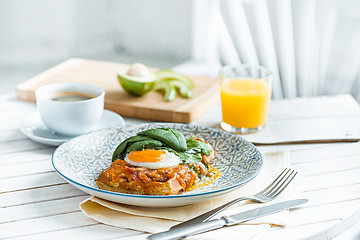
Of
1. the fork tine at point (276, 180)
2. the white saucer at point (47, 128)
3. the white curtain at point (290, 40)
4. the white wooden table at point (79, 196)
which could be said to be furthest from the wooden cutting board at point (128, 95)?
the white curtain at point (290, 40)

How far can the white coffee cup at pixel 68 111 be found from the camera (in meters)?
1.53

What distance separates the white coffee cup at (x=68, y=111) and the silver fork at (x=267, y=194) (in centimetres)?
62

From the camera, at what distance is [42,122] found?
5.57 ft

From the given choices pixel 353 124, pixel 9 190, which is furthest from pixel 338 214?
pixel 9 190

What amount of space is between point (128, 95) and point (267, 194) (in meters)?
0.89

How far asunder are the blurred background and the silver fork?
4.44 ft

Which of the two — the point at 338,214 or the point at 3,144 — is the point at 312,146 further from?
the point at 3,144

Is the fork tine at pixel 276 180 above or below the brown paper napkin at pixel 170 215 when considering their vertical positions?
above

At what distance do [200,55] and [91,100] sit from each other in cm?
162

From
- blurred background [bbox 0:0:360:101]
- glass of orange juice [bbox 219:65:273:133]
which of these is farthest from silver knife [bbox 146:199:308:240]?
blurred background [bbox 0:0:360:101]

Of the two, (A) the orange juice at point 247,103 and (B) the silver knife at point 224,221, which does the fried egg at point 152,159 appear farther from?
(A) the orange juice at point 247,103

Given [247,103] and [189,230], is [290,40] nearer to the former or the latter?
[247,103]

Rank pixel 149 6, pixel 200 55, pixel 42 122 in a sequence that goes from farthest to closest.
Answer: pixel 149 6, pixel 200 55, pixel 42 122

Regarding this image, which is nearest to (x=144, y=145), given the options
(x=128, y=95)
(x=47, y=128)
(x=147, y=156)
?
(x=147, y=156)
